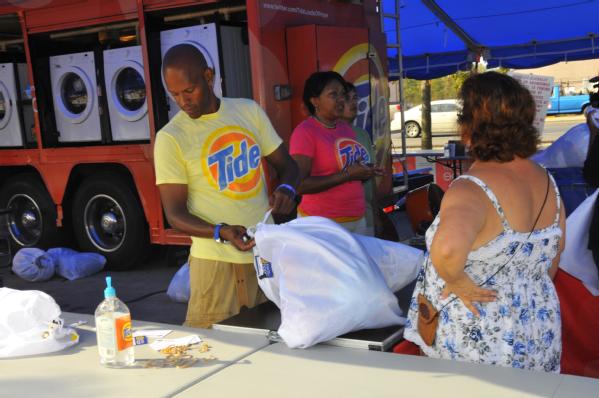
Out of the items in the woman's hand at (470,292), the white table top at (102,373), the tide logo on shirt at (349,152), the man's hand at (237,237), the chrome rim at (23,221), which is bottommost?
the chrome rim at (23,221)

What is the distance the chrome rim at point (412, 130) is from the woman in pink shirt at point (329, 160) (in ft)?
83.2

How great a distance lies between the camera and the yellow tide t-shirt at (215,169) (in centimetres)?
301

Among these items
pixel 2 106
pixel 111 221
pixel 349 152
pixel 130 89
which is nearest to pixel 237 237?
pixel 349 152

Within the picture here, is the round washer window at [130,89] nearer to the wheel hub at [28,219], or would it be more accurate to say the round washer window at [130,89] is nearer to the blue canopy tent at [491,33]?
the wheel hub at [28,219]

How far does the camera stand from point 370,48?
680 cm

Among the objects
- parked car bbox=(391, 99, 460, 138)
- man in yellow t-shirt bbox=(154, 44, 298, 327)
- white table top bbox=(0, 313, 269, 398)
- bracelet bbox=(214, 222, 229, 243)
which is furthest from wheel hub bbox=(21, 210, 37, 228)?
parked car bbox=(391, 99, 460, 138)

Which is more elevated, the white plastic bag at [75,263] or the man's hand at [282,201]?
the man's hand at [282,201]

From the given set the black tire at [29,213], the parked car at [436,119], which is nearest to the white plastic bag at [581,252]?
the black tire at [29,213]

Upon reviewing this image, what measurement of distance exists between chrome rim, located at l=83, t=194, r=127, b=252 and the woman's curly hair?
5.80 m

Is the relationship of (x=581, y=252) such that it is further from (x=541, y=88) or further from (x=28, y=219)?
(x=28, y=219)

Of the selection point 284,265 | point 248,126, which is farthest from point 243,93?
point 284,265

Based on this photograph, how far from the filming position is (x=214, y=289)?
10.2 ft

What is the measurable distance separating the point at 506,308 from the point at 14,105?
714 centimetres

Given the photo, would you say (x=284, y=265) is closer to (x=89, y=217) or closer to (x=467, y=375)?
(x=467, y=375)
